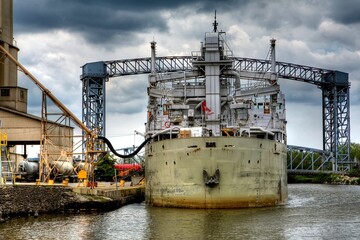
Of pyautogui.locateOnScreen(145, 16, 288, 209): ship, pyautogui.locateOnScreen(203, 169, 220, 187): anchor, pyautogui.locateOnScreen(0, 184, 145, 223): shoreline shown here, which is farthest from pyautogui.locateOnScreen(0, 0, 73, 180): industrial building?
→ pyautogui.locateOnScreen(203, 169, 220, 187): anchor

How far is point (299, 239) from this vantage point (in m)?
29.0

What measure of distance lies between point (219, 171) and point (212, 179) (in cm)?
73

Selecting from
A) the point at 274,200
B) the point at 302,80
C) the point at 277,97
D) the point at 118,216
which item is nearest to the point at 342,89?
the point at 302,80

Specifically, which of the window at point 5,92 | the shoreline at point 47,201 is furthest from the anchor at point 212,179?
the window at point 5,92

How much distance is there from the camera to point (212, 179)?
1549 inches

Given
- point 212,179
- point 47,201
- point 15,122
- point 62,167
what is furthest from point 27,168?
point 212,179

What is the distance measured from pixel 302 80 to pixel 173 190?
69.7 m

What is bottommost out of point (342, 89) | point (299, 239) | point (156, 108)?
point (299, 239)

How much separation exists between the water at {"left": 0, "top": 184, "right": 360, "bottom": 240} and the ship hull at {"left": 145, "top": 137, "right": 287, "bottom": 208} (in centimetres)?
106

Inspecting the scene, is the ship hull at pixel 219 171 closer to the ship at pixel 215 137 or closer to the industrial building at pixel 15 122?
the ship at pixel 215 137

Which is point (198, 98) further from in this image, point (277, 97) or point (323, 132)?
point (323, 132)

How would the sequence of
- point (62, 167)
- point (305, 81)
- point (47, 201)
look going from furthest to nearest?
point (305, 81) < point (62, 167) < point (47, 201)

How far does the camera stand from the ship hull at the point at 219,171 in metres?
39.7

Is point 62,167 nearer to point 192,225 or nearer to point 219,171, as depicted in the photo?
point 219,171
